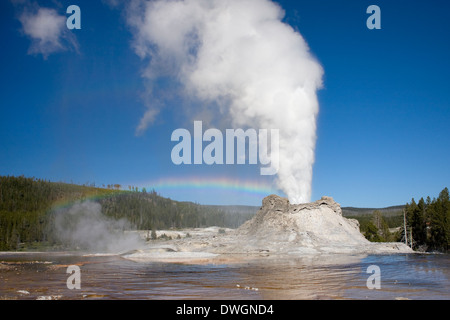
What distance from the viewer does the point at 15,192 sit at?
441ft

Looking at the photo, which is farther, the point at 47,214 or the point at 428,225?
the point at 47,214

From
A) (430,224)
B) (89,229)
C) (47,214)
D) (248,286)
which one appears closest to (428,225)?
(430,224)

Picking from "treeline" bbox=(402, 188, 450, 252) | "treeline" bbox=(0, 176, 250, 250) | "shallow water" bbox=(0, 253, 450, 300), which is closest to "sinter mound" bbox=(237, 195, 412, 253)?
"treeline" bbox=(402, 188, 450, 252)

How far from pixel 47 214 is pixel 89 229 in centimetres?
2908

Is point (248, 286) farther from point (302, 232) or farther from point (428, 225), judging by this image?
point (428, 225)

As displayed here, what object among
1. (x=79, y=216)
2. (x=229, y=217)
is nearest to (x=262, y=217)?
(x=79, y=216)

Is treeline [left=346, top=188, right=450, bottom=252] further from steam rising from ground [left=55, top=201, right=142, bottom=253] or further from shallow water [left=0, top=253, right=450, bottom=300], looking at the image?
steam rising from ground [left=55, top=201, right=142, bottom=253]

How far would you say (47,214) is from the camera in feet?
353

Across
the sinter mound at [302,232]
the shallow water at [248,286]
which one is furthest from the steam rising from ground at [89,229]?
the shallow water at [248,286]

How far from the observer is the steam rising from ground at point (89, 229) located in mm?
72119

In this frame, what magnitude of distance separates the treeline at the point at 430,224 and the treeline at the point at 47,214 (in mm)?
71930

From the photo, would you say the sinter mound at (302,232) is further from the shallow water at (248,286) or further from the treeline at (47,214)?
the treeline at (47,214)
